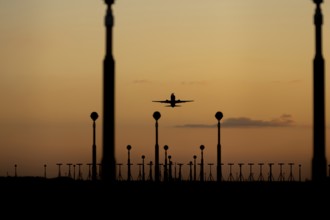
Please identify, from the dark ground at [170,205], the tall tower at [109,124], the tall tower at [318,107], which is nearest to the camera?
the tall tower at [109,124]

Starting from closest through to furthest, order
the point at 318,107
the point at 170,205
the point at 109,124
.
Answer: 1. the point at 109,124
2. the point at 318,107
3. the point at 170,205

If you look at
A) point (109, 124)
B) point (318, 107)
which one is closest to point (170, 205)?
point (318, 107)

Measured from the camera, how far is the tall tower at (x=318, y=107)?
143ft

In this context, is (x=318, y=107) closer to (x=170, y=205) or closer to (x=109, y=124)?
(x=109, y=124)

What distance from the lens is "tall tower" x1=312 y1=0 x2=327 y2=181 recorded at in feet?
143

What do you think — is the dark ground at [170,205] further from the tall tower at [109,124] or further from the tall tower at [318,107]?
the tall tower at [109,124]

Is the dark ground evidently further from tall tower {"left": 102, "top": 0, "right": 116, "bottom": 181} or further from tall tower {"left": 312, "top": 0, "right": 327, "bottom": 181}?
tall tower {"left": 102, "top": 0, "right": 116, "bottom": 181}

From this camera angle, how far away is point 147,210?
64.2 m

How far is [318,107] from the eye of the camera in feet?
148

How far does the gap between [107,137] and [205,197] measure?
121ft

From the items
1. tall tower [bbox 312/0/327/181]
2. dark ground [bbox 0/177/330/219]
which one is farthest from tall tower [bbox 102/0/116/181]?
dark ground [bbox 0/177/330/219]

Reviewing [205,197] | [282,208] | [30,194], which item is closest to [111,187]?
[282,208]

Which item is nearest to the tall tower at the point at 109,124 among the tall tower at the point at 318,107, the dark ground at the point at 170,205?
the tall tower at the point at 318,107

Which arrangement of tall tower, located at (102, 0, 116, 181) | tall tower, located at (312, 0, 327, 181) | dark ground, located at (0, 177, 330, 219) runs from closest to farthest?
tall tower, located at (102, 0, 116, 181) < tall tower, located at (312, 0, 327, 181) < dark ground, located at (0, 177, 330, 219)
